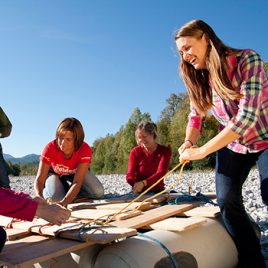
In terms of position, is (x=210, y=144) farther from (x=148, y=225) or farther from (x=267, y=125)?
(x=148, y=225)

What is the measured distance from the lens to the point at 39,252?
2.54m

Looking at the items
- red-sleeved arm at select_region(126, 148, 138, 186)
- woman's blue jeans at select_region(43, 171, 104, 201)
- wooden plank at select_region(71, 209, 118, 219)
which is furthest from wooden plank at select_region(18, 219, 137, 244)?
red-sleeved arm at select_region(126, 148, 138, 186)

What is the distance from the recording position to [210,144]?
111 inches

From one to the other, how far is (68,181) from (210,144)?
135 inches

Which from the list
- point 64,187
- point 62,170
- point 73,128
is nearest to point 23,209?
point 73,128

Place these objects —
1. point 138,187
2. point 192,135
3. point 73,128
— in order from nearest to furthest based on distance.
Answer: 1. point 192,135
2. point 73,128
3. point 138,187

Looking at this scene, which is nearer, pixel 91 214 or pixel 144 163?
pixel 91 214

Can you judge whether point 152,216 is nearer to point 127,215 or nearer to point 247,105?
point 127,215

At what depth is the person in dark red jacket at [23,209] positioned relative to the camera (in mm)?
2430

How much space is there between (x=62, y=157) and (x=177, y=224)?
255 cm

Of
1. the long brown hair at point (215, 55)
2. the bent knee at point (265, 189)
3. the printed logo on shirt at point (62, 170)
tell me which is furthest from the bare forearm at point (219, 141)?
the printed logo on shirt at point (62, 170)

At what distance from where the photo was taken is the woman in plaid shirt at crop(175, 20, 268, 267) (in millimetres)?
2791

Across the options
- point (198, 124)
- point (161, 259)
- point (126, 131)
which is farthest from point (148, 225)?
point (126, 131)

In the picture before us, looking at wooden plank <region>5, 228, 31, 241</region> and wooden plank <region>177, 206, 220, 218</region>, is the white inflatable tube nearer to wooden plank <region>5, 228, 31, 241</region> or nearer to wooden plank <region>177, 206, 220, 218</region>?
wooden plank <region>177, 206, 220, 218</region>
